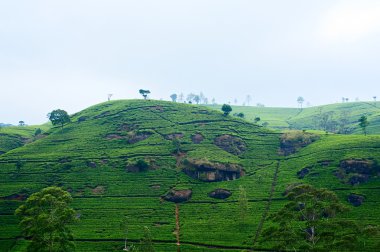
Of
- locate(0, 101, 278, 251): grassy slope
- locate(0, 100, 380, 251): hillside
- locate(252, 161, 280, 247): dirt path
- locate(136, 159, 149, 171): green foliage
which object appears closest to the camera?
locate(252, 161, 280, 247): dirt path

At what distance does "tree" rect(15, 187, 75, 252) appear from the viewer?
7338 centimetres

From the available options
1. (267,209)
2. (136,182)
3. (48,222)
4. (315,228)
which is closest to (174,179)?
(136,182)

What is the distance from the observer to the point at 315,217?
8000 cm

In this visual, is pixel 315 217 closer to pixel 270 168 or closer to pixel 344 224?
pixel 344 224

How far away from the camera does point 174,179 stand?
14588 cm

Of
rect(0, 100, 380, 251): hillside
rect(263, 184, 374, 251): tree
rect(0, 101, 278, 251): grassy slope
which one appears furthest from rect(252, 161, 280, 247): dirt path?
rect(263, 184, 374, 251): tree

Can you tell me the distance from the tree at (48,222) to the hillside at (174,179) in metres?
20.1

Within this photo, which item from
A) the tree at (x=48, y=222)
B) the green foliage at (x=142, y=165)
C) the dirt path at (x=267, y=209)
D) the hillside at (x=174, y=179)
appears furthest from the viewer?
the green foliage at (x=142, y=165)

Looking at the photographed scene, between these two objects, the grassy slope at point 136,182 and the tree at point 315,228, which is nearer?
the tree at point 315,228

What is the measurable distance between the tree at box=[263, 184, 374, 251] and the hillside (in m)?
23.8

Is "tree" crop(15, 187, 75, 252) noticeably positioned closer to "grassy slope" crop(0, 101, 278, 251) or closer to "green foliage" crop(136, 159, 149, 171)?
"grassy slope" crop(0, 101, 278, 251)

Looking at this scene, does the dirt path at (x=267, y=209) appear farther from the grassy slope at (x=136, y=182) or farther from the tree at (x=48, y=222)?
the tree at (x=48, y=222)

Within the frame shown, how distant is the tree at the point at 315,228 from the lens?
63.6 meters

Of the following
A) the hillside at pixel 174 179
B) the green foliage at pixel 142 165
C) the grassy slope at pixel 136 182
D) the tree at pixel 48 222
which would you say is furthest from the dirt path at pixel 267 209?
the green foliage at pixel 142 165
